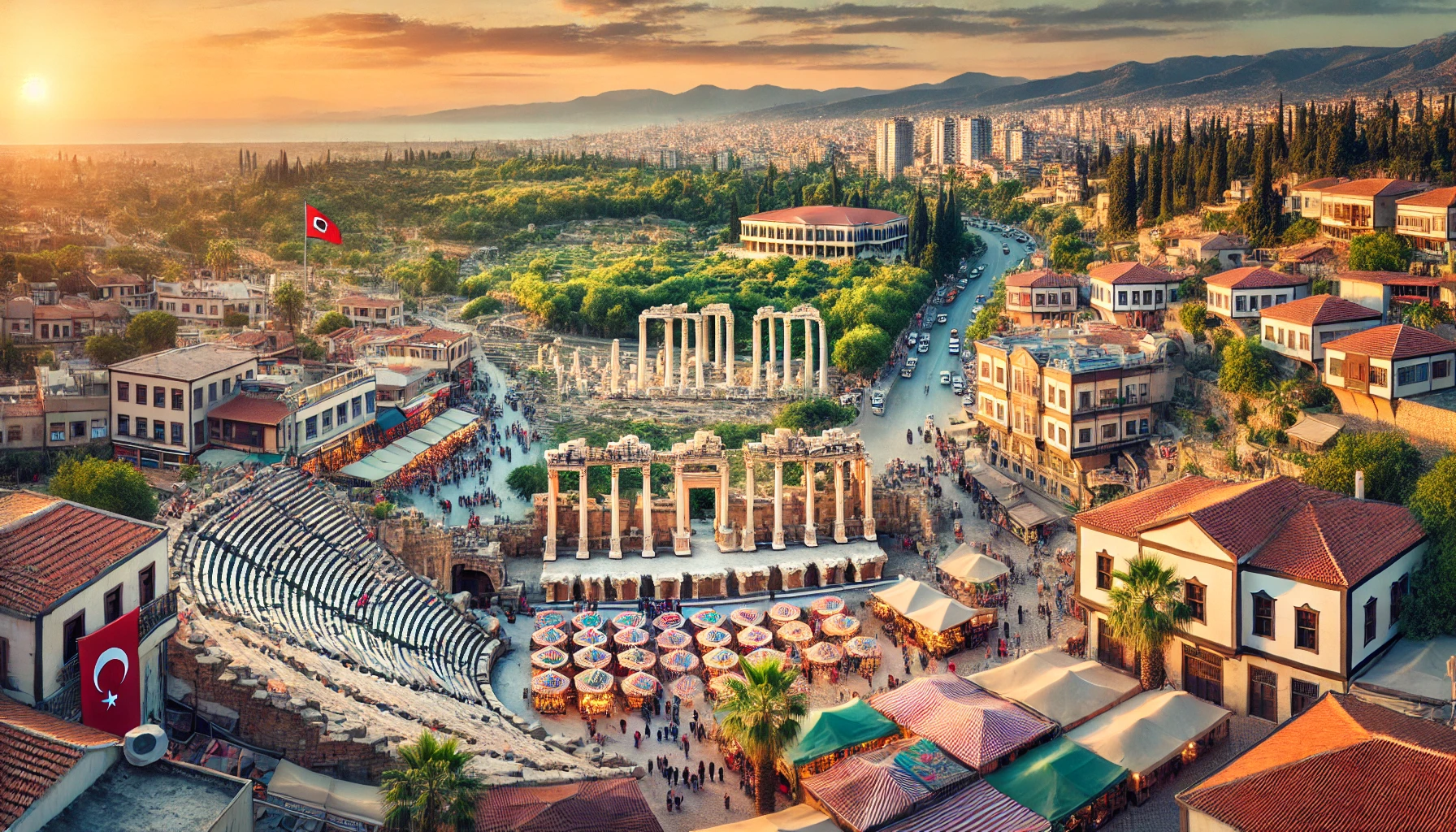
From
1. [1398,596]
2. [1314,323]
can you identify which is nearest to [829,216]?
[1314,323]

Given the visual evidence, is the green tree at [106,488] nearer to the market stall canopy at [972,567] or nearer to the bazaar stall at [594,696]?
the bazaar stall at [594,696]

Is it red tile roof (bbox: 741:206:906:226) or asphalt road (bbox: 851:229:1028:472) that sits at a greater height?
red tile roof (bbox: 741:206:906:226)

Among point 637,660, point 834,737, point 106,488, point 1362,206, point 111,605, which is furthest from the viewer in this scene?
point 1362,206

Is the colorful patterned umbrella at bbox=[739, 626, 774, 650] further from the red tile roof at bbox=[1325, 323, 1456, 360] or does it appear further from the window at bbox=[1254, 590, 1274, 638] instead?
the red tile roof at bbox=[1325, 323, 1456, 360]

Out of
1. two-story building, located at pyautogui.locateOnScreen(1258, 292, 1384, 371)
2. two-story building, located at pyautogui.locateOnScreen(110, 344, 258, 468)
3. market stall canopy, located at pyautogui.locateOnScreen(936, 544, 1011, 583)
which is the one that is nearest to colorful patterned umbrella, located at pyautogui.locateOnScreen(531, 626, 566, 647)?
market stall canopy, located at pyautogui.locateOnScreen(936, 544, 1011, 583)

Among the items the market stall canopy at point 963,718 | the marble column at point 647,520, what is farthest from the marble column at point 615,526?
the market stall canopy at point 963,718

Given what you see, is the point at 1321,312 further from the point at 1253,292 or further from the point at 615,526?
the point at 615,526

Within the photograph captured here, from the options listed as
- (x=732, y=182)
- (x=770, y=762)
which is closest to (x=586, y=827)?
(x=770, y=762)
